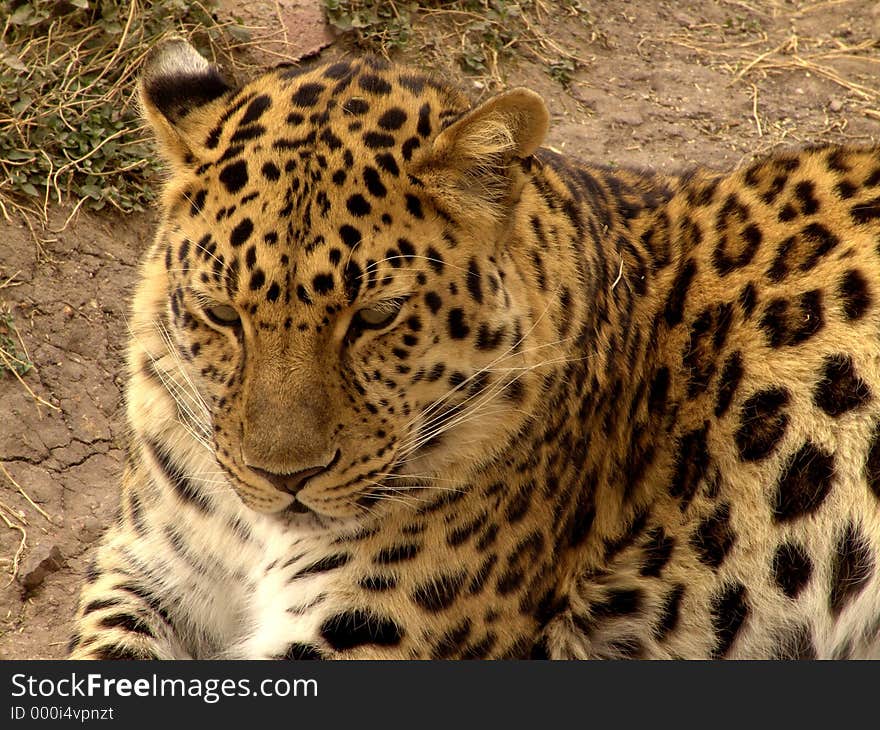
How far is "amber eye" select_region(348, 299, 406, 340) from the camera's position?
4.34 meters

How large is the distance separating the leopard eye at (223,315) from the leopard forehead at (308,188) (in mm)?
66

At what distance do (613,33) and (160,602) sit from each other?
7.16 meters

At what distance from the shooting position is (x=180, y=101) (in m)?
4.81

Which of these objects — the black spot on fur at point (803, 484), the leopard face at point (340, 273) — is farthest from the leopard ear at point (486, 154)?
the black spot on fur at point (803, 484)

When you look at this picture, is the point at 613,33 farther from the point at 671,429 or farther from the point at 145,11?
the point at 671,429

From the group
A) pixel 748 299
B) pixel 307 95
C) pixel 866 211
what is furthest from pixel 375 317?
pixel 866 211

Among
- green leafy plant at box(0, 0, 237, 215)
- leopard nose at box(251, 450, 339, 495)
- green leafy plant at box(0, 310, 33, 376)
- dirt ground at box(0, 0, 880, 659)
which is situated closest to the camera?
leopard nose at box(251, 450, 339, 495)

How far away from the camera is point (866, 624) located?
17.3 ft

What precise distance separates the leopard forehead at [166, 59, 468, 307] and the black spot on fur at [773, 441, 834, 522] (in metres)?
1.90

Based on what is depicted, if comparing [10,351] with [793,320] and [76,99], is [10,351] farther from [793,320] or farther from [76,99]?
[793,320]

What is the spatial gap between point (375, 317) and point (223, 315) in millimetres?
539

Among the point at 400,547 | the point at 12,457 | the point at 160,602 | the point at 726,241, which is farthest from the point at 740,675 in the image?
the point at 12,457

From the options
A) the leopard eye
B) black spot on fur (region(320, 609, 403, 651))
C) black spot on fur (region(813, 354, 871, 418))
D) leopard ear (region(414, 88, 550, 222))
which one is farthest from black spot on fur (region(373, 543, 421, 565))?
black spot on fur (region(813, 354, 871, 418))

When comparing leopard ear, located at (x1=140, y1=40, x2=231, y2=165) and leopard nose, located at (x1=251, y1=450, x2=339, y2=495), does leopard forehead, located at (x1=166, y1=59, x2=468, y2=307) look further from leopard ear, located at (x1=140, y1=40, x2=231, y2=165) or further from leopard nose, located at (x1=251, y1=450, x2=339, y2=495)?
leopard nose, located at (x1=251, y1=450, x2=339, y2=495)
